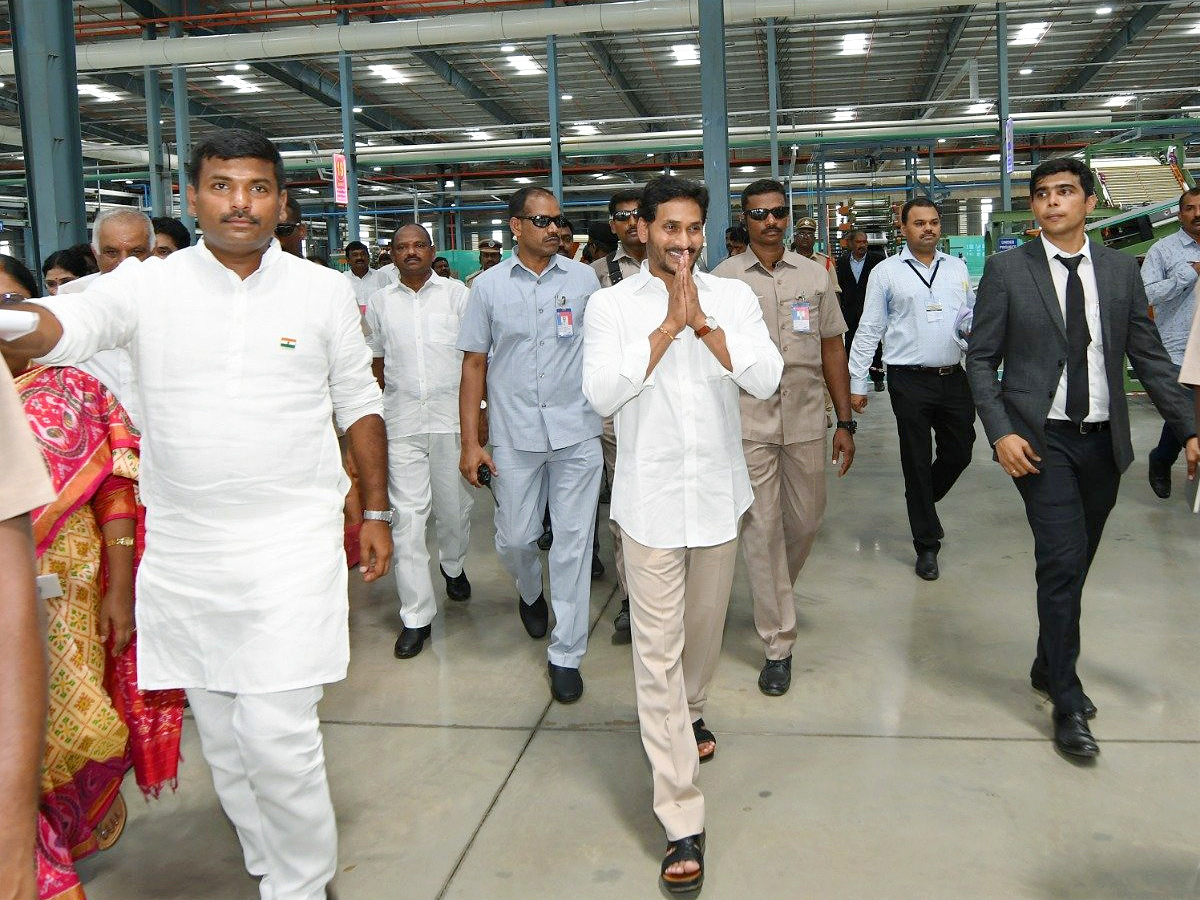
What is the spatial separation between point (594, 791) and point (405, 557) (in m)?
1.67

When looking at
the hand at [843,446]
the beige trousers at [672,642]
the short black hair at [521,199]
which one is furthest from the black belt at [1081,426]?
the short black hair at [521,199]

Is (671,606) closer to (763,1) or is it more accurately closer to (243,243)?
(243,243)

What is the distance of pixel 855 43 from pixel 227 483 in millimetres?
14747

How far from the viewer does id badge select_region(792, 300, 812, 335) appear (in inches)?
154

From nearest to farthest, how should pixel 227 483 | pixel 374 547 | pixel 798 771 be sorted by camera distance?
pixel 227 483 < pixel 374 547 < pixel 798 771

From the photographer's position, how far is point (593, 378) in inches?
106

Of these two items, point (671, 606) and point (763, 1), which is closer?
point (671, 606)

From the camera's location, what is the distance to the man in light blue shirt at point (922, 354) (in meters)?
4.97

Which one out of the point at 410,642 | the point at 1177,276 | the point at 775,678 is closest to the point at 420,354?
the point at 410,642

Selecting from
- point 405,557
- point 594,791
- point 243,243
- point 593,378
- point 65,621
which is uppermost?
point 243,243

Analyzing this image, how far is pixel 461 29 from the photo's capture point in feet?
37.6

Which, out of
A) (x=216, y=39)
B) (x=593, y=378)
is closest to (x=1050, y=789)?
(x=593, y=378)

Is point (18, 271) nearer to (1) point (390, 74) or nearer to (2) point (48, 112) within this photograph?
(2) point (48, 112)

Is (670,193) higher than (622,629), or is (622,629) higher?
(670,193)
